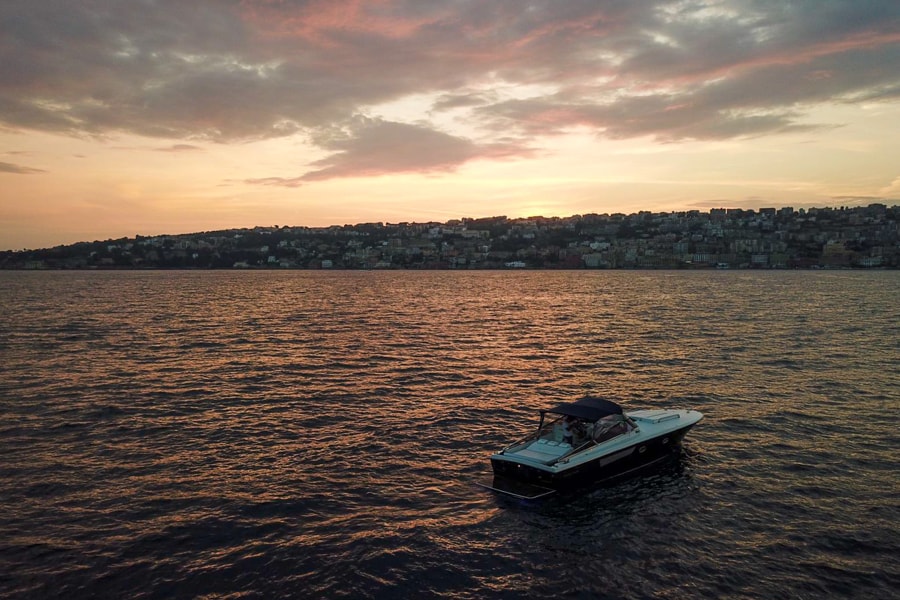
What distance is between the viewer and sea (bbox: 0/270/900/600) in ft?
52.3

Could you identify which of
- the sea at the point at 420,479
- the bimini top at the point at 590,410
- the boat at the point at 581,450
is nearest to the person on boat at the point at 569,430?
the boat at the point at 581,450

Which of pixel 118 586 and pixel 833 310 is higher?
pixel 118 586

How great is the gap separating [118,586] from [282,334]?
48.0m

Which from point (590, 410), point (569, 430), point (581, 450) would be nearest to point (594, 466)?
point (581, 450)

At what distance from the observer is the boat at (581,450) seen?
820 inches

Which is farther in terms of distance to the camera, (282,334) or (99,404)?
(282,334)

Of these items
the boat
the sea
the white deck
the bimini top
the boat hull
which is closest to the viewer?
the sea

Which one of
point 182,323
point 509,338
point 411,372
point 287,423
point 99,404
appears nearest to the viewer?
point 287,423

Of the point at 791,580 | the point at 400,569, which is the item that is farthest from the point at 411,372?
the point at 791,580

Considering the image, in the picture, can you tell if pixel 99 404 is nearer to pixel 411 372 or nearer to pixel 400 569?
pixel 411 372

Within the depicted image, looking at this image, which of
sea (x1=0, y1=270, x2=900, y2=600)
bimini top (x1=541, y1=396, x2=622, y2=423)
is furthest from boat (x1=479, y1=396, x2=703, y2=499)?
sea (x1=0, y1=270, x2=900, y2=600)

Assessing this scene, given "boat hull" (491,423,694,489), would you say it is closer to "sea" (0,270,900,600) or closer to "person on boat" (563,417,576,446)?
"sea" (0,270,900,600)

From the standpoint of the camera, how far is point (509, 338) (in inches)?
2366

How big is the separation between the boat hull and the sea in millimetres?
597
